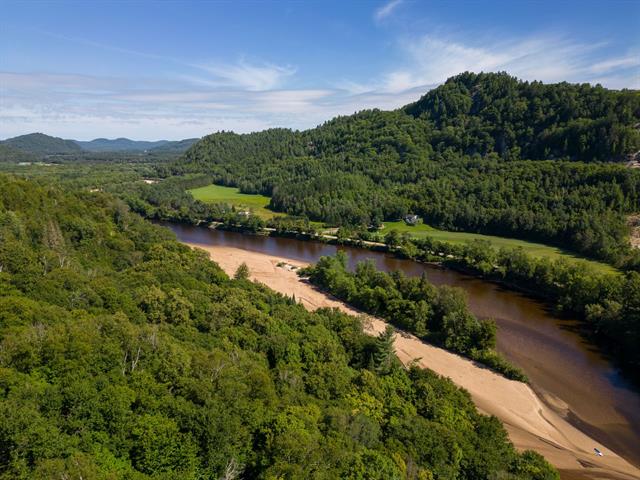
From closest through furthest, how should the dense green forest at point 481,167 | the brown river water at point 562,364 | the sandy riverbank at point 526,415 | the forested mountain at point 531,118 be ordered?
the sandy riverbank at point 526,415
the brown river water at point 562,364
the dense green forest at point 481,167
the forested mountain at point 531,118

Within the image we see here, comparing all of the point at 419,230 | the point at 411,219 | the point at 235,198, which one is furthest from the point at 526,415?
the point at 235,198

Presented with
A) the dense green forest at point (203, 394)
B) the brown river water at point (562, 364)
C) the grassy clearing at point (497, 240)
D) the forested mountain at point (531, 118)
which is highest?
the forested mountain at point (531, 118)

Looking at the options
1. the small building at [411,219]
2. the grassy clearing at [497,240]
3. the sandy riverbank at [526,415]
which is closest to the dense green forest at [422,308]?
the sandy riverbank at [526,415]

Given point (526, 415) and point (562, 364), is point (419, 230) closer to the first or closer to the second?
point (562, 364)

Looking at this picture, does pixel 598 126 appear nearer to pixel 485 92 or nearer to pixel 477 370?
pixel 485 92

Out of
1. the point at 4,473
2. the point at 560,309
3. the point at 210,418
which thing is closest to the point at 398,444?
the point at 210,418

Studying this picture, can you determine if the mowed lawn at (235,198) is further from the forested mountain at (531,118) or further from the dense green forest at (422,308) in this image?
the forested mountain at (531,118)

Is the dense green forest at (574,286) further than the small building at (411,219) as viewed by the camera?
No
